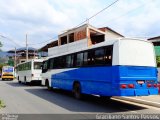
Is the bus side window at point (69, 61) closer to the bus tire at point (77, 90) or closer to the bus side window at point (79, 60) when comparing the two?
the bus side window at point (79, 60)

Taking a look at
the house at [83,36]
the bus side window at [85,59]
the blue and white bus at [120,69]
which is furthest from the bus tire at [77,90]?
the house at [83,36]

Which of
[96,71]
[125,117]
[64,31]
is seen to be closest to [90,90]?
[96,71]

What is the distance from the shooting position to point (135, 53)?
1247 centimetres

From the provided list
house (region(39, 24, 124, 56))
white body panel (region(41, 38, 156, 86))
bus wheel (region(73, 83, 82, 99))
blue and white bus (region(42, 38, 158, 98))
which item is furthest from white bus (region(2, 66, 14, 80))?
white body panel (region(41, 38, 156, 86))

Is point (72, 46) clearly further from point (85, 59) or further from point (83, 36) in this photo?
point (85, 59)

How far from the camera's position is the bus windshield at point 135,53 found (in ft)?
39.9

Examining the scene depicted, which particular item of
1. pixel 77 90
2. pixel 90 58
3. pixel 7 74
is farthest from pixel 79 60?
pixel 7 74

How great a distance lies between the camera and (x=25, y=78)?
3152 cm

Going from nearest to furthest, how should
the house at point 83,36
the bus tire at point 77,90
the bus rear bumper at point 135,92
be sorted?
1. the bus rear bumper at point 135,92
2. the bus tire at point 77,90
3. the house at point 83,36

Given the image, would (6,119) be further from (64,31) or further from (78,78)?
(64,31)

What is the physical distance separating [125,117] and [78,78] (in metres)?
6.12

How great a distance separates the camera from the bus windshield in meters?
12.2

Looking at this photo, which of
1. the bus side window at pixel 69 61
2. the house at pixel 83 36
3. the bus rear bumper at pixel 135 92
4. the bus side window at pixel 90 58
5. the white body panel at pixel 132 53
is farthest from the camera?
the house at pixel 83 36

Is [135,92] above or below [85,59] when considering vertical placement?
below
